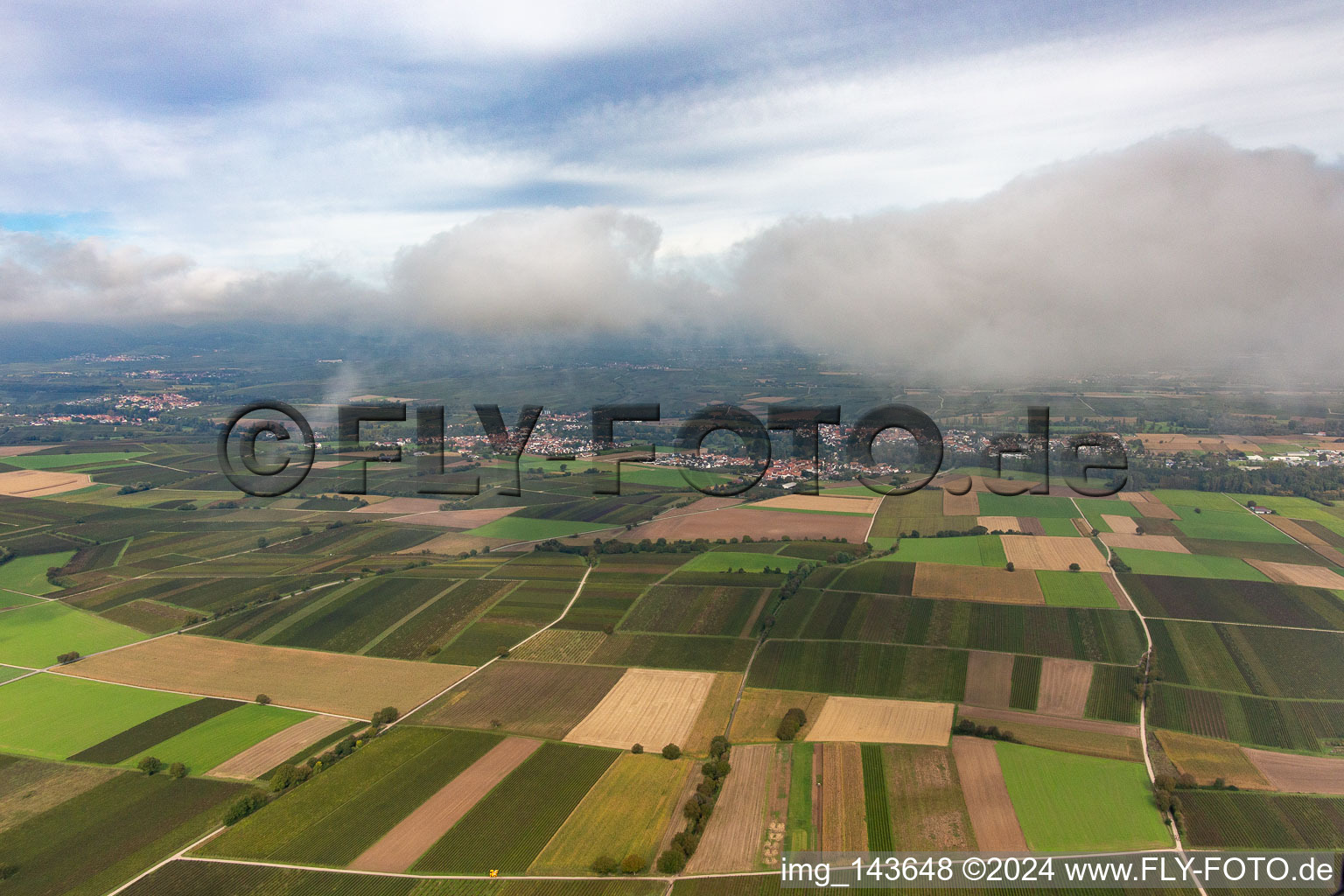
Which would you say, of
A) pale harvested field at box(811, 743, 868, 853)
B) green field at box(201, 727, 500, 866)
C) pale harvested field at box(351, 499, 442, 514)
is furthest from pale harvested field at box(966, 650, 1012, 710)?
pale harvested field at box(351, 499, 442, 514)

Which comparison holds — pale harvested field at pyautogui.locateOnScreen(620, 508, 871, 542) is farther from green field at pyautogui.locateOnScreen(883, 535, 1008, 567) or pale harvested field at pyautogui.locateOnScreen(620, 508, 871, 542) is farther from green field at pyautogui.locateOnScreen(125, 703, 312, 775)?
green field at pyautogui.locateOnScreen(125, 703, 312, 775)

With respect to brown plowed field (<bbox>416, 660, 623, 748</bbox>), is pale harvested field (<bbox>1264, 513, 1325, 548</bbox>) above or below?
above

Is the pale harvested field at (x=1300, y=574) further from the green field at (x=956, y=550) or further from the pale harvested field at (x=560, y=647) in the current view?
the pale harvested field at (x=560, y=647)

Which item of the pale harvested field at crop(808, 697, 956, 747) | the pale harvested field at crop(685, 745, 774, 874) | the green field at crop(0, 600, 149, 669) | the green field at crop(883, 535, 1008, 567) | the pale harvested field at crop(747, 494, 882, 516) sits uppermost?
the pale harvested field at crop(747, 494, 882, 516)

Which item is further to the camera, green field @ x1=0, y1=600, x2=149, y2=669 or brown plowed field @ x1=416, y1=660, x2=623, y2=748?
green field @ x1=0, y1=600, x2=149, y2=669

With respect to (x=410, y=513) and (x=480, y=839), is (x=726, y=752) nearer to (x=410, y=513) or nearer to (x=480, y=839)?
(x=480, y=839)

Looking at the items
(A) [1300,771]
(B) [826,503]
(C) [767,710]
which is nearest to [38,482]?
(B) [826,503]
